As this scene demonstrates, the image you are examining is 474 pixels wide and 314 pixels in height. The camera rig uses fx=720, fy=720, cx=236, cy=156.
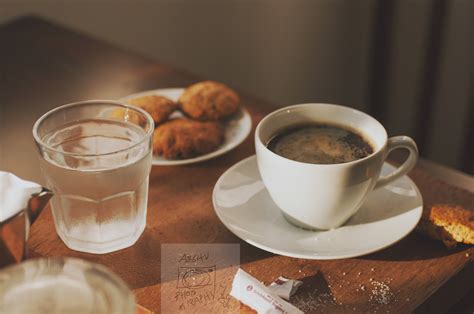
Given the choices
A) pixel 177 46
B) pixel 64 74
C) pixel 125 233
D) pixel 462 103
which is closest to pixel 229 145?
pixel 125 233

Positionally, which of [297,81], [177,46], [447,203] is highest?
[447,203]

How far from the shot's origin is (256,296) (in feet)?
2.41

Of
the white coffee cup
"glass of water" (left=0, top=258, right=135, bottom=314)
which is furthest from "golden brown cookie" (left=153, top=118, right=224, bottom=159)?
"glass of water" (left=0, top=258, right=135, bottom=314)

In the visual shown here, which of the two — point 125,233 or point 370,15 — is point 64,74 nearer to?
point 125,233

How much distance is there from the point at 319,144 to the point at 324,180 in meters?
0.09

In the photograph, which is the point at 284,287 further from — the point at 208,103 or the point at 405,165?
the point at 208,103

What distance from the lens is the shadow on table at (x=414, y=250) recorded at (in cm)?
82

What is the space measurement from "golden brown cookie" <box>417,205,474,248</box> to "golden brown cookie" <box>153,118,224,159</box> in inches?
12.4

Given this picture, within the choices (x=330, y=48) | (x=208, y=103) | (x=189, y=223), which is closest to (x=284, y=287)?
(x=189, y=223)

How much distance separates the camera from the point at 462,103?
2.15 m

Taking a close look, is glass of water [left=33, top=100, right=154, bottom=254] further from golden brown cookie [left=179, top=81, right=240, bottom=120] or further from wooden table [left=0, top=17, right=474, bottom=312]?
golden brown cookie [left=179, top=81, right=240, bottom=120]

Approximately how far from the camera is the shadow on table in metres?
0.82

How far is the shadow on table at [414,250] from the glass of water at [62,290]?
0.37 meters

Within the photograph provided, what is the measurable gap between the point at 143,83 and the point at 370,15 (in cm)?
120
